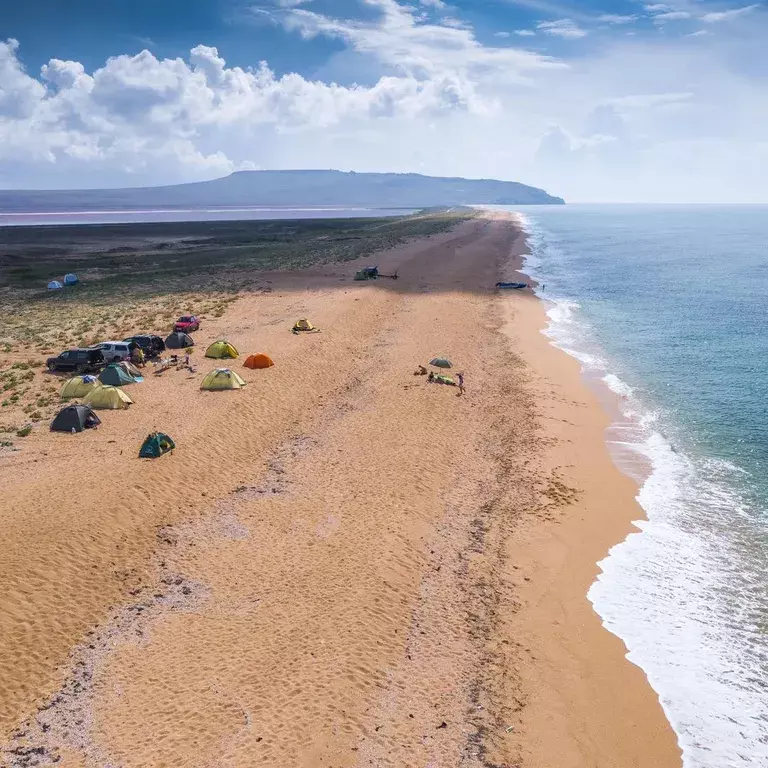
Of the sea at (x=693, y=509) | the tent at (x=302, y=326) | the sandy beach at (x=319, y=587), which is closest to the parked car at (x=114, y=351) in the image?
the sandy beach at (x=319, y=587)

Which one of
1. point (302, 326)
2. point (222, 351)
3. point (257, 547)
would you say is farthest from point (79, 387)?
point (302, 326)

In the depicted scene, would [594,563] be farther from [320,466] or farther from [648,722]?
[320,466]

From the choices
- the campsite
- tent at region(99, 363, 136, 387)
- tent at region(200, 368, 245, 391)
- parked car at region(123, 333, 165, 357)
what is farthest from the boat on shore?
tent at region(99, 363, 136, 387)

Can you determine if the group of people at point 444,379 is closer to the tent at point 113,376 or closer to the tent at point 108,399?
the tent at point 108,399

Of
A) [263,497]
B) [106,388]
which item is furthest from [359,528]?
[106,388]

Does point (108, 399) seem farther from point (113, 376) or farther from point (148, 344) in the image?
point (148, 344)

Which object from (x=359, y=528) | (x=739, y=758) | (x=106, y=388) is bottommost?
(x=739, y=758)
